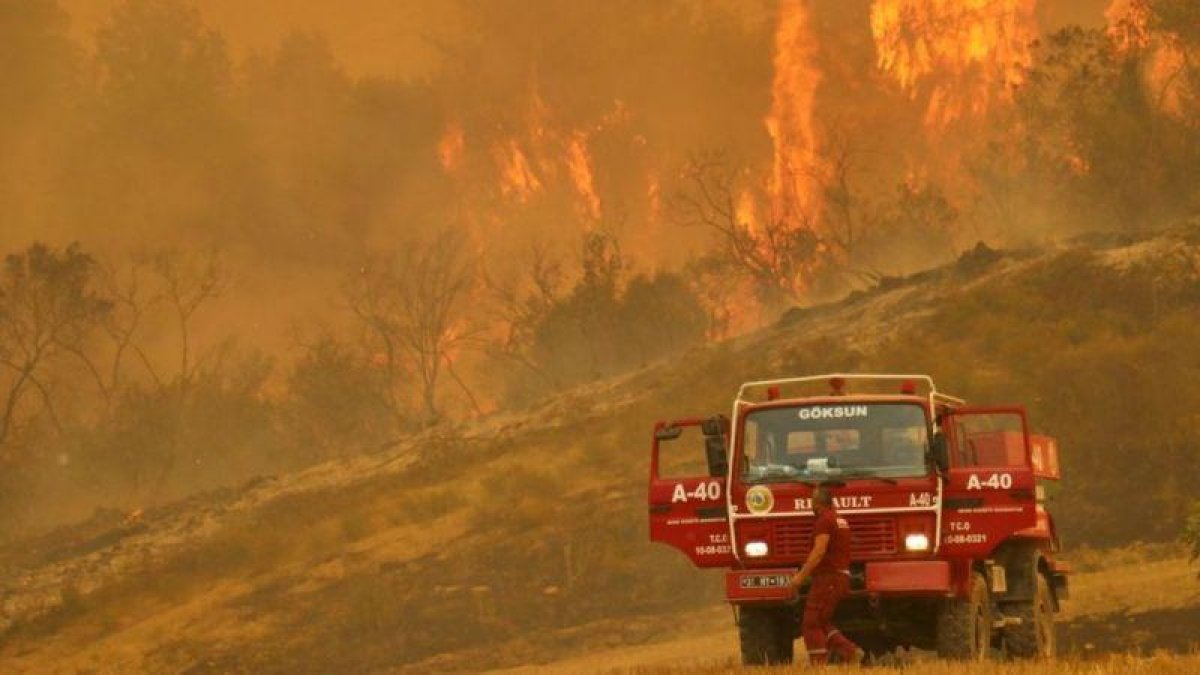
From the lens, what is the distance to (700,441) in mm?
45219

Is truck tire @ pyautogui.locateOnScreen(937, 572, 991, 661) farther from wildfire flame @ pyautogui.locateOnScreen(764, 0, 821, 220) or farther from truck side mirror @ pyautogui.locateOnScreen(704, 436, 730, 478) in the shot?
wildfire flame @ pyautogui.locateOnScreen(764, 0, 821, 220)

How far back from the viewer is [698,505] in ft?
61.2

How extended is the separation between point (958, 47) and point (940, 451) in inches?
2856

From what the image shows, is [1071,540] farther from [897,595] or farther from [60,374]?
[60,374]

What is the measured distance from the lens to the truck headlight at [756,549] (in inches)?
715

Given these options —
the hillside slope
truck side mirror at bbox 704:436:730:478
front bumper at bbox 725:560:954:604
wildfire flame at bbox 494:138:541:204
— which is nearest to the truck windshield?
truck side mirror at bbox 704:436:730:478

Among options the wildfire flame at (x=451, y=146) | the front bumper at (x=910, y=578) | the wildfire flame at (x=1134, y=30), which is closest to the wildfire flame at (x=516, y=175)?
the wildfire flame at (x=451, y=146)

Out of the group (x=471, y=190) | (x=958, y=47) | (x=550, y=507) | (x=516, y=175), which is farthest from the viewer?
(x=471, y=190)

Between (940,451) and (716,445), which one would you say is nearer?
(940,451)

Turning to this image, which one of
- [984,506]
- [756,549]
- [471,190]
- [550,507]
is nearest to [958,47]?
[471,190]

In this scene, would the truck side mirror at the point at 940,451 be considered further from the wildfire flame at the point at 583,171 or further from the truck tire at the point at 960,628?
the wildfire flame at the point at 583,171

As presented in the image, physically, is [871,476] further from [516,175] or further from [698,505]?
[516,175]

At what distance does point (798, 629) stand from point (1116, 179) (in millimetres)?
48087

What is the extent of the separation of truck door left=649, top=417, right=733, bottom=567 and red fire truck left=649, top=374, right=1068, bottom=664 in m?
0.01
